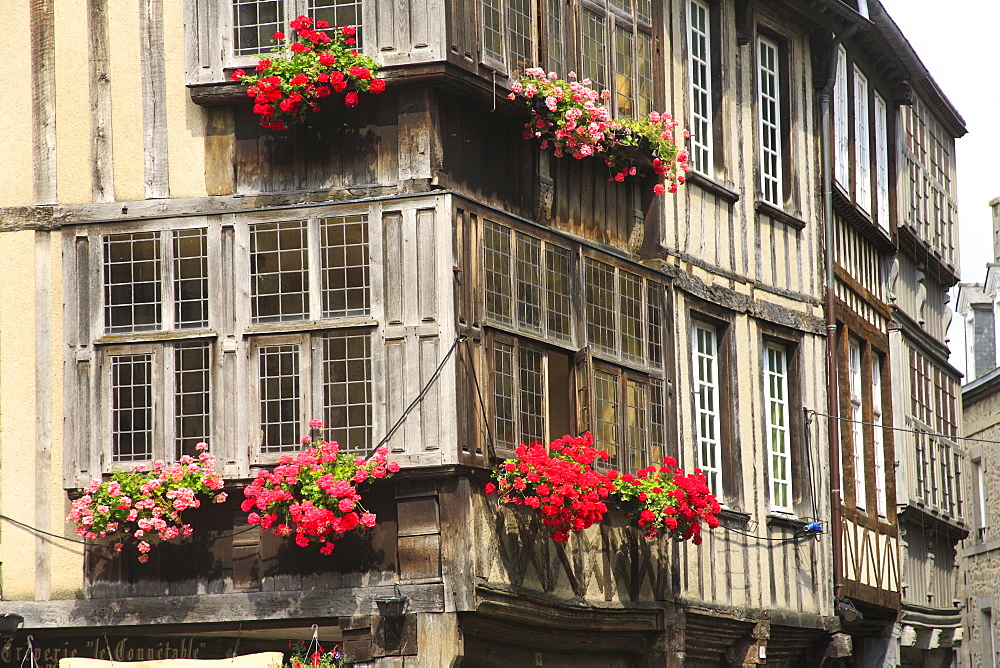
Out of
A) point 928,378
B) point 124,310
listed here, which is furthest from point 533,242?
point 928,378

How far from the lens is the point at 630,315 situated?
13.7 metres

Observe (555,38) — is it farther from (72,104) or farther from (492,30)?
(72,104)

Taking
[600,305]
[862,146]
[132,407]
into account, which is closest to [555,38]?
[600,305]

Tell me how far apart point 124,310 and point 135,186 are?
0.91 meters

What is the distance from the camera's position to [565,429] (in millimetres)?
12719

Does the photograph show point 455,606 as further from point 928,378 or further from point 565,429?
point 928,378

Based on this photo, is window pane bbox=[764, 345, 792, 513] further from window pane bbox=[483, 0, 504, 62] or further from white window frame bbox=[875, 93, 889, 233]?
window pane bbox=[483, 0, 504, 62]

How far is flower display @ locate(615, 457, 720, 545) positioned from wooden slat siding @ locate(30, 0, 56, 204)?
188 inches

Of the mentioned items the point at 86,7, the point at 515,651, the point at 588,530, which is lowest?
the point at 515,651

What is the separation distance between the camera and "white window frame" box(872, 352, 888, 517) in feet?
59.5

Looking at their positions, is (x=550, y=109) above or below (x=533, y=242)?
above

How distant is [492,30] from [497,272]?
1766mm

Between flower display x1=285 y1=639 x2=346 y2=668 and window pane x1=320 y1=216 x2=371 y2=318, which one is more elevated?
window pane x1=320 y1=216 x2=371 y2=318

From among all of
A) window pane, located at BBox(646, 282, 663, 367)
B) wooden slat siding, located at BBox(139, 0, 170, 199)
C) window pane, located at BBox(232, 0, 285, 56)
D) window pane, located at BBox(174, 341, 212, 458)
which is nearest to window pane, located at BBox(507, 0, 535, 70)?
window pane, located at BBox(232, 0, 285, 56)
